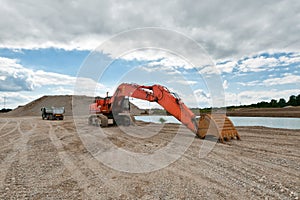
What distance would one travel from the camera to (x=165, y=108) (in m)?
11.7

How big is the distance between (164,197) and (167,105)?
758cm

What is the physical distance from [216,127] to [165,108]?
278 cm

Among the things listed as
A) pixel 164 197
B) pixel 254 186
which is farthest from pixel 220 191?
pixel 164 197

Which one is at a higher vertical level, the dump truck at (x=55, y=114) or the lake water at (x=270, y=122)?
the dump truck at (x=55, y=114)

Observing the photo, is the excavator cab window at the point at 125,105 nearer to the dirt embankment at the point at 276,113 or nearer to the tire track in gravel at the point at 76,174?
the tire track in gravel at the point at 76,174

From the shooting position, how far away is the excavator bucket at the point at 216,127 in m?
10.0

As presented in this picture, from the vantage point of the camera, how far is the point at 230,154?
7379 millimetres

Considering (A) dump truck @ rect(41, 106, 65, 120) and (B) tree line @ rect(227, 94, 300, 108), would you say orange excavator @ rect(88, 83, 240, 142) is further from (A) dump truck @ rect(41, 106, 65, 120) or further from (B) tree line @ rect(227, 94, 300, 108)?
(B) tree line @ rect(227, 94, 300, 108)

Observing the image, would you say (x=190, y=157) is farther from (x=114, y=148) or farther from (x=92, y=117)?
(x=92, y=117)

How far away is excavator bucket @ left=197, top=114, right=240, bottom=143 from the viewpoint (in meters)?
10.0

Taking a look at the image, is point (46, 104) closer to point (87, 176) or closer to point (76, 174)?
point (76, 174)

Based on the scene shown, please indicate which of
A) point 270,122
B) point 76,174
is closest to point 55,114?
point 270,122

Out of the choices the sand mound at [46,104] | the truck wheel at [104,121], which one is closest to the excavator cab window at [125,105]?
the truck wheel at [104,121]

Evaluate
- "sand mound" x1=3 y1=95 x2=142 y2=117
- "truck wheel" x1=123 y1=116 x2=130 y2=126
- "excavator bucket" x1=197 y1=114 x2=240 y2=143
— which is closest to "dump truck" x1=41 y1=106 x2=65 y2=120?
"truck wheel" x1=123 y1=116 x2=130 y2=126
